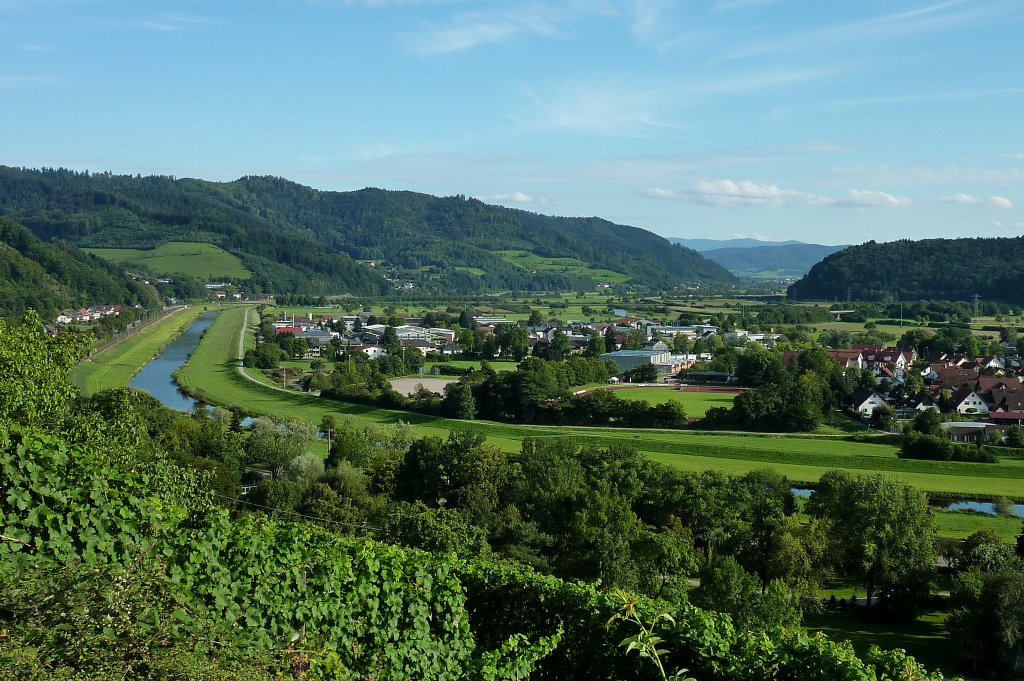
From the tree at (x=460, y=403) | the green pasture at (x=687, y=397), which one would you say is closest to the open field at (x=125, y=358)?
the tree at (x=460, y=403)

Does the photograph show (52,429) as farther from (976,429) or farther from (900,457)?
(976,429)

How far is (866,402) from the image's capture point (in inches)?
1724

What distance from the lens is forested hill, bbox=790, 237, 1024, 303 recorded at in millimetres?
116375

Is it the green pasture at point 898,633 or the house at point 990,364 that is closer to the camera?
the green pasture at point 898,633

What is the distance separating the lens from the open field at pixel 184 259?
478 feet

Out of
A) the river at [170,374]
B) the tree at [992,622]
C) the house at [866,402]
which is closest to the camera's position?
the tree at [992,622]

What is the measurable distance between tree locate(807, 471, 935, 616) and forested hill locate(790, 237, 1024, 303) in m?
104

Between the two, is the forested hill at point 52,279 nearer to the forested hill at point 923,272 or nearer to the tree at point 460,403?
the tree at point 460,403

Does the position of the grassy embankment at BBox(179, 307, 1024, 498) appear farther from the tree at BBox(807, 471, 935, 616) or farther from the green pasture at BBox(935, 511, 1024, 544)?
the tree at BBox(807, 471, 935, 616)

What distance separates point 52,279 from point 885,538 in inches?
Result: 3689

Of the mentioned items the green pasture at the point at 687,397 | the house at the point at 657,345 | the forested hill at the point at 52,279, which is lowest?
the green pasture at the point at 687,397

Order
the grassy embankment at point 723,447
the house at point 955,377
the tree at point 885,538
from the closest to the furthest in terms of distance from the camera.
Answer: the tree at point 885,538 → the grassy embankment at point 723,447 → the house at point 955,377

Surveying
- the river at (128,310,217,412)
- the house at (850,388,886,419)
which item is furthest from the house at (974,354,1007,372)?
the river at (128,310,217,412)

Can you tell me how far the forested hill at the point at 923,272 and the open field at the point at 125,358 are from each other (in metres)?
94.5
